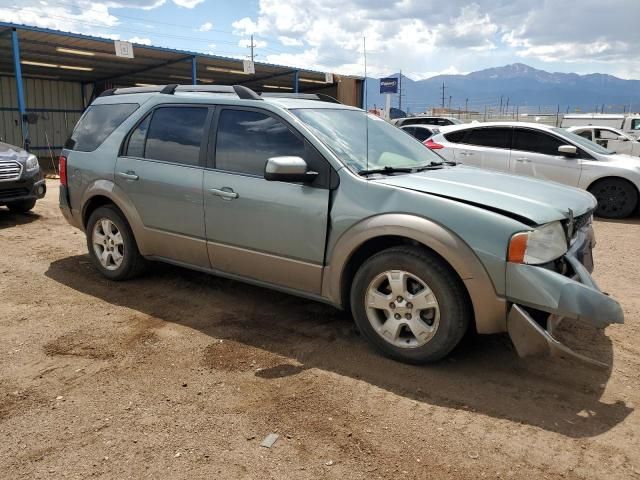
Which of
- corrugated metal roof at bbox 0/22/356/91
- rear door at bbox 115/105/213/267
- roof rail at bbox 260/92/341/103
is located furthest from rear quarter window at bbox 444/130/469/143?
corrugated metal roof at bbox 0/22/356/91

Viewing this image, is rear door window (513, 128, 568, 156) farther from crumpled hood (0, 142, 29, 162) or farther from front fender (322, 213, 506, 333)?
crumpled hood (0, 142, 29, 162)

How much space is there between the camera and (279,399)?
317 centimetres

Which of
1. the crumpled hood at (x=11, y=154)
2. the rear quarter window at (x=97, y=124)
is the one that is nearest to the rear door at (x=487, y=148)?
the rear quarter window at (x=97, y=124)

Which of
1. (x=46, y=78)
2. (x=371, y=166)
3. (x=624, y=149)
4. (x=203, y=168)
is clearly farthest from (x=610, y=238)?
(x=46, y=78)

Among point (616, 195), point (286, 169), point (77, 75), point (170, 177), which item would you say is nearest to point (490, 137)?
point (616, 195)

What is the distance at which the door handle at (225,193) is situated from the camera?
4168mm

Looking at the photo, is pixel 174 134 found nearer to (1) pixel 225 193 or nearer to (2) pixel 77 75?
(1) pixel 225 193

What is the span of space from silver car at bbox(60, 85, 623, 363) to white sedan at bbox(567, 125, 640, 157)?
13.3 meters

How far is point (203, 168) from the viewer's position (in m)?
4.42

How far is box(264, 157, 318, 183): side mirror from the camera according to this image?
11.8 feet

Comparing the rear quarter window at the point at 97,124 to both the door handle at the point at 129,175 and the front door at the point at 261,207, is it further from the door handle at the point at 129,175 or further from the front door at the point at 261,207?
the front door at the point at 261,207

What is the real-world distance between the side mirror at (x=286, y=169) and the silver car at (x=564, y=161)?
6.63 metres

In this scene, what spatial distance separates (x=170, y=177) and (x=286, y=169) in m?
1.45

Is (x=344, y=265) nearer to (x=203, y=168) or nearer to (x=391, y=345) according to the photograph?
(x=391, y=345)
